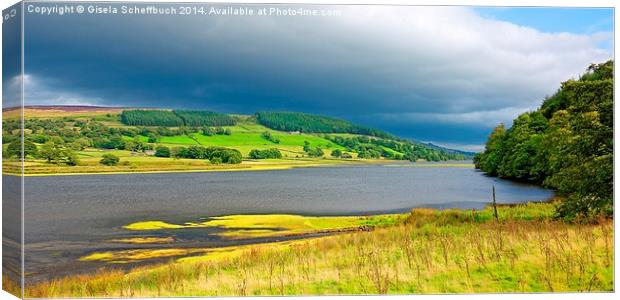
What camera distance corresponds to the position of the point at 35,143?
9.47 metres

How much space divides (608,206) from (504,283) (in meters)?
2.82

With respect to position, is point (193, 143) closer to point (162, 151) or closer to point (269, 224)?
point (162, 151)

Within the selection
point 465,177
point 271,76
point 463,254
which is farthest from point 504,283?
point 271,76

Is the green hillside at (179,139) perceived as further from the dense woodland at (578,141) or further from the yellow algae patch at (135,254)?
the dense woodland at (578,141)

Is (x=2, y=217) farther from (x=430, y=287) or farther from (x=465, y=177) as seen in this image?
(x=465, y=177)

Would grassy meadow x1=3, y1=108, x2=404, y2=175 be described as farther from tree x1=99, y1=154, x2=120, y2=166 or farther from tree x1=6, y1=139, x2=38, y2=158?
tree x1=6, y1=139, x2=38, y2=158

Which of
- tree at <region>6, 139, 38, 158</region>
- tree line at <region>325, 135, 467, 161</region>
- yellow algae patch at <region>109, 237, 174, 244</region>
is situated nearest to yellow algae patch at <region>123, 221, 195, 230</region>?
yellow algae patch at <region>109, 237, 174, 244</region>

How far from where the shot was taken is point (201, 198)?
1079 cm

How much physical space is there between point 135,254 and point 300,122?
3812mm

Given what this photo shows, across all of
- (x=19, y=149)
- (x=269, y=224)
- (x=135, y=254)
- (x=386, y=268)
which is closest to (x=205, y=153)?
(x=269, y=224)

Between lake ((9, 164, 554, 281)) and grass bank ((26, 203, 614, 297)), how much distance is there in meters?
0.52

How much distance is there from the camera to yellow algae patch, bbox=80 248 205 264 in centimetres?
1011

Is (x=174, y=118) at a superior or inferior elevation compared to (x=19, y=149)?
superior

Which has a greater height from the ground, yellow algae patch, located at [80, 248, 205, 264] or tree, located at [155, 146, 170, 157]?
tree, located at [155, 146, 170, 157]
